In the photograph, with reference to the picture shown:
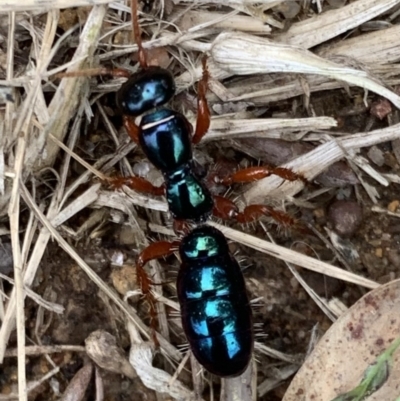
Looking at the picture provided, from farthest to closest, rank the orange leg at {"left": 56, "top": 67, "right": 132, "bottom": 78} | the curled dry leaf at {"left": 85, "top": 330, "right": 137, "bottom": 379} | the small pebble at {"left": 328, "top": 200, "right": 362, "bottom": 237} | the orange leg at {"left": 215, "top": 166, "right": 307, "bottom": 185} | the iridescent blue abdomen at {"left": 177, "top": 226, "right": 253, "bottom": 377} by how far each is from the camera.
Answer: the small pebble at {"left": 328, "top": 200, "right": 362, "bottom": 237} < the curled dry leaf at {"left": 85, "top": 330, "right": 137, "bottom": 379} < the orange leg at {"left": 215, "top": 166, "right": 307, "bottom": 185} < the orange leg at {"left": 56, "top": 67, "right": 132, "bottom": 78} < the iridescent blue abdomen at {"left": 177, "top": 226, "right": 253, "bottom": 377}

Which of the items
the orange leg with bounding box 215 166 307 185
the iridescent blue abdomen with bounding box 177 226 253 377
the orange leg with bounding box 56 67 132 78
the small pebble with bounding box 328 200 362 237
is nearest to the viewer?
the iridescent blue abdomen with bounding box 177 226 253 377

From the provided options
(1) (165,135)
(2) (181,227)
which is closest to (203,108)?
(1) (165,135)

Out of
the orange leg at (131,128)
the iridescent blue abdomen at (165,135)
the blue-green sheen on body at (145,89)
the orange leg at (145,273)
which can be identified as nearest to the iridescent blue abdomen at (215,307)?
the orange leg at (145,273)

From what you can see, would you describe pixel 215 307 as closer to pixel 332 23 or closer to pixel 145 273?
pixel 145 273

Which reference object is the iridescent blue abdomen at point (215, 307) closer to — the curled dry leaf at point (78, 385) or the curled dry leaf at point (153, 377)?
the curled dry leaf at point (153, 377)

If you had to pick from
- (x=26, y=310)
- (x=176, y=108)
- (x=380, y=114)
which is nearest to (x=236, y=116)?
(x=176, y=108)

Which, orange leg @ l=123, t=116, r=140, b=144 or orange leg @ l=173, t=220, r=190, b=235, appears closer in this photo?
orange leg @ l=123, t=116, r=140, b=144

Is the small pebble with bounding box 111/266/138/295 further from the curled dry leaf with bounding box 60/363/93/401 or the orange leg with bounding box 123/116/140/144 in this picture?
the orange leg with bounding box 123/116/140/144

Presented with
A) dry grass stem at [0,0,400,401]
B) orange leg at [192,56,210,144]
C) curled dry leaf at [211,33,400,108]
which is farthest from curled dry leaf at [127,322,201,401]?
curled dry leaf at [211,33,400,108]
